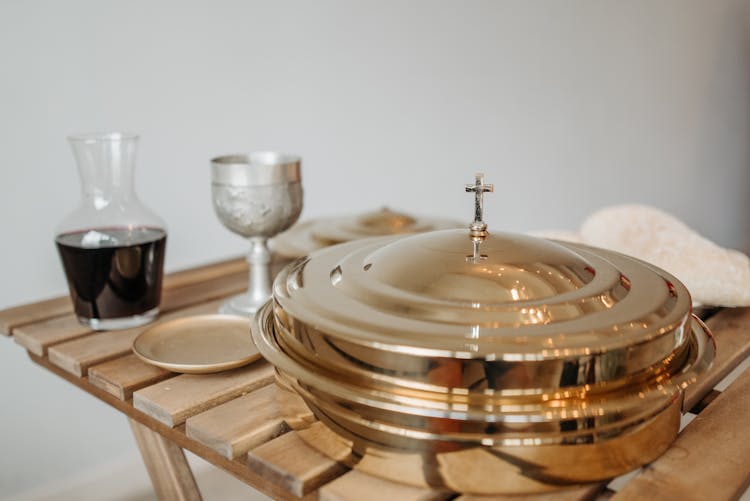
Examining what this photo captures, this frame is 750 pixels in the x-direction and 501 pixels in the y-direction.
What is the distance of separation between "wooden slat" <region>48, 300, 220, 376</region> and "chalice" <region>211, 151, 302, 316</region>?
139mm

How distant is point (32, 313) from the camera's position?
1.00m

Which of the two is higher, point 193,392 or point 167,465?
point 193,392

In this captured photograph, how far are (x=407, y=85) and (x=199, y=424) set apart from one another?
1477mm

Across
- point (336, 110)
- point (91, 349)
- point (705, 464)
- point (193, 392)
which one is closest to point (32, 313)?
point (91, 349)

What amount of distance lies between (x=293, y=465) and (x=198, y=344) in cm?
31

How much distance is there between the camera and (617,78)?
9.04ft

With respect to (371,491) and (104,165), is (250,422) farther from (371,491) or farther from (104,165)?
(104,165)

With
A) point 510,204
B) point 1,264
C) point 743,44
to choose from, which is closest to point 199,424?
point 1,264

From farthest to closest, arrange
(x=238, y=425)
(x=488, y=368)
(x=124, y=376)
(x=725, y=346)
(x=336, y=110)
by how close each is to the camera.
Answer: (x=336, y=110) < (x=725, y=346) < (x=124, y=376) < (x=238, y=425) < (x=488, y=368)

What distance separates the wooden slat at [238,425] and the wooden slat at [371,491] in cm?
11

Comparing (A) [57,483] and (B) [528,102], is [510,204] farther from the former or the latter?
(A) [57,483]

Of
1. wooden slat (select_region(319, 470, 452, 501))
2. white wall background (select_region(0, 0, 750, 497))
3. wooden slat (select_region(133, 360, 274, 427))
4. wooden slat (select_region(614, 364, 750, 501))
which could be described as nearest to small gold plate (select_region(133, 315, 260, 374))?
wooden slat (select_region(133, 360, 274, 427))

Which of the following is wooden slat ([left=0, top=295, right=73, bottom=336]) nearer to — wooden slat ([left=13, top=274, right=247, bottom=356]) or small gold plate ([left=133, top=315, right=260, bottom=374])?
wooden slat ([left=13, top=274, right=247, bottom=356])

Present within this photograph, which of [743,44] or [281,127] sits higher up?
[743,44]
